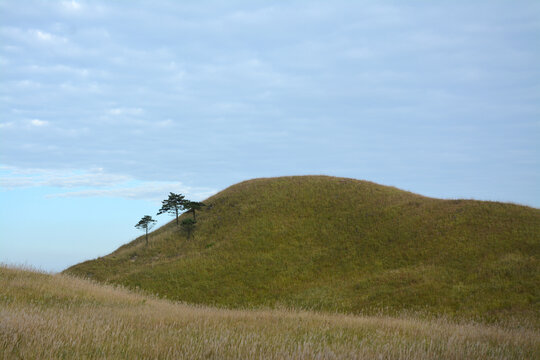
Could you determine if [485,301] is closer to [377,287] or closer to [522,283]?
[522,283]

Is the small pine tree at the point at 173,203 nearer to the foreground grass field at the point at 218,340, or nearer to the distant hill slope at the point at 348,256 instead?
the distant hill slope at the point at 348,256

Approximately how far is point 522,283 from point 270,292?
1626cm

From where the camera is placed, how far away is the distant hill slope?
24656mm

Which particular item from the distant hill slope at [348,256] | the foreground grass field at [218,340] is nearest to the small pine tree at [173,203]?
the distant hill slope at [348,256]

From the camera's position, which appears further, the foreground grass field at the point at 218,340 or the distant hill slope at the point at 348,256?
the distant hill slope at the point at 348,256

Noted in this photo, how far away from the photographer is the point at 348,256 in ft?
108

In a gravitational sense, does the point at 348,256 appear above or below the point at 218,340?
above

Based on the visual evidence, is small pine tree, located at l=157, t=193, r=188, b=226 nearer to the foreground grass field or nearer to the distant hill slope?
the distant hill slope

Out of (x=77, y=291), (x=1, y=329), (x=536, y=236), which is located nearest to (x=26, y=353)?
(x=1, y=329)

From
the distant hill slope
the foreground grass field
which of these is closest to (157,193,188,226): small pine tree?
the distant hill slope

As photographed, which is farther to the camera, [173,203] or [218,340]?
[173,203]

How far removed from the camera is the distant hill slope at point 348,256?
24.7 m

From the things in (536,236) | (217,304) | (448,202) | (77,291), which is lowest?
(217,304)

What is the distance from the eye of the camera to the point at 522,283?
936 inches
